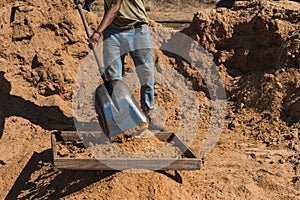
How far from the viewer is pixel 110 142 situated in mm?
4668

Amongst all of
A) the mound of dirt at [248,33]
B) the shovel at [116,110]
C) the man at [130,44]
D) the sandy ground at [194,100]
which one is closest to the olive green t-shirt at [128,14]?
the man at [130,44]

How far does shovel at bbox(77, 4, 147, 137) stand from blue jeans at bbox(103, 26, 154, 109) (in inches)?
22.2

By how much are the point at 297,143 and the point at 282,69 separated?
109 cm

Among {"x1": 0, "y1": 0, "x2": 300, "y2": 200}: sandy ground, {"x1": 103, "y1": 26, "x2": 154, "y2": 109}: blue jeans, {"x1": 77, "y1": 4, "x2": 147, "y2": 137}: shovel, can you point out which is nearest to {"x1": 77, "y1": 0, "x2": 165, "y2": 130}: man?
{"x1": 103, "y1": 26, "x2": 154, "y2": 109}: blue jeans

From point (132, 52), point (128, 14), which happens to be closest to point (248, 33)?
point (132, 52)

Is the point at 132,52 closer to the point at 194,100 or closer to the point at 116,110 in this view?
the point at 116,110

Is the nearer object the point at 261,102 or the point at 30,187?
the point at 30,187

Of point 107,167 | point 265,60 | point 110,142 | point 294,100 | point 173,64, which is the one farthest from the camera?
point 173,64

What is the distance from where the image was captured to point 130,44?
5.33 metres

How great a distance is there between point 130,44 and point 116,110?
0.99m

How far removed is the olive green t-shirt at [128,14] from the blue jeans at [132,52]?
0.06 m

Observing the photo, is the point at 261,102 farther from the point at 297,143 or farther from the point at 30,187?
the point at 30,187

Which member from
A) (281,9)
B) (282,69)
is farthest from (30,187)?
(281,9)

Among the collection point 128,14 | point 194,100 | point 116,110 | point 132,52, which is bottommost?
point 194,100
